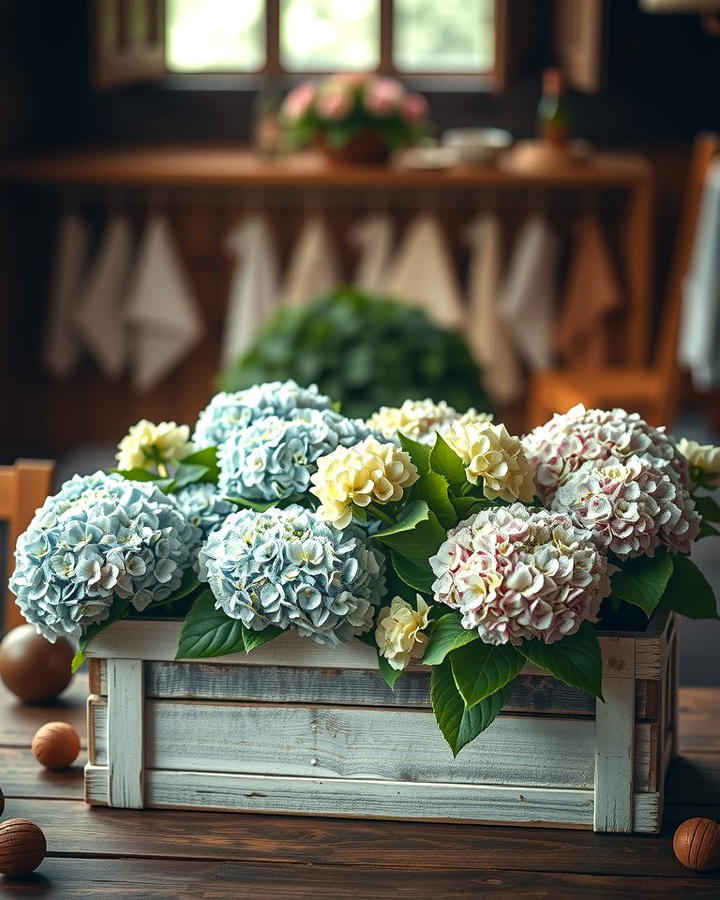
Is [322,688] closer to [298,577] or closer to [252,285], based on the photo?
[298,577]

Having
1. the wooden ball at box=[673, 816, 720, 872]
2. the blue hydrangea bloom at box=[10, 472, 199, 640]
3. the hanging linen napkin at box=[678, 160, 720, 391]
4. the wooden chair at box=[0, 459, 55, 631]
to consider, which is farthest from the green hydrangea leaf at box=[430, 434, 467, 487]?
the hanging linen napkin at box=[678, 160, 720, 391]

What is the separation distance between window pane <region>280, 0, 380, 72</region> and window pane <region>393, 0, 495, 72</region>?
116mm

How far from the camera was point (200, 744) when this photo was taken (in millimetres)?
1163

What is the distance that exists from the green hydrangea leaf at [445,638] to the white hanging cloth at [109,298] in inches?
148

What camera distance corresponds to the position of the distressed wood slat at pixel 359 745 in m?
1.12

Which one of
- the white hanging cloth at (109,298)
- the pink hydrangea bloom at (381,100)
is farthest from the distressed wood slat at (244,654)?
the white hanging cloth at (109,298)

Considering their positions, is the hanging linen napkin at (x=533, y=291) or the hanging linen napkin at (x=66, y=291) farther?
the hanging linen napkin at (x=66, y=291)

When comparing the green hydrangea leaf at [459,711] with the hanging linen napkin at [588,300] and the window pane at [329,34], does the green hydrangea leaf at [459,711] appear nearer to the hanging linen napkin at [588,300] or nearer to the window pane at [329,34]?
the hanging linen napkin at [588,300]

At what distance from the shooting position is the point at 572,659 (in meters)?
1.05

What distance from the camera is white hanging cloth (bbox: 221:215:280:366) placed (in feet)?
15.0

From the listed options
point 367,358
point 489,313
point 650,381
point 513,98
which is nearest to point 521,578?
point 367,358

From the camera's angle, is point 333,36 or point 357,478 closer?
point 357,478

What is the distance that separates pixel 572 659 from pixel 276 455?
0.95 ft

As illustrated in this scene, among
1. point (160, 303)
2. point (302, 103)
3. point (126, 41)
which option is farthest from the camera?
point (126, 41)
